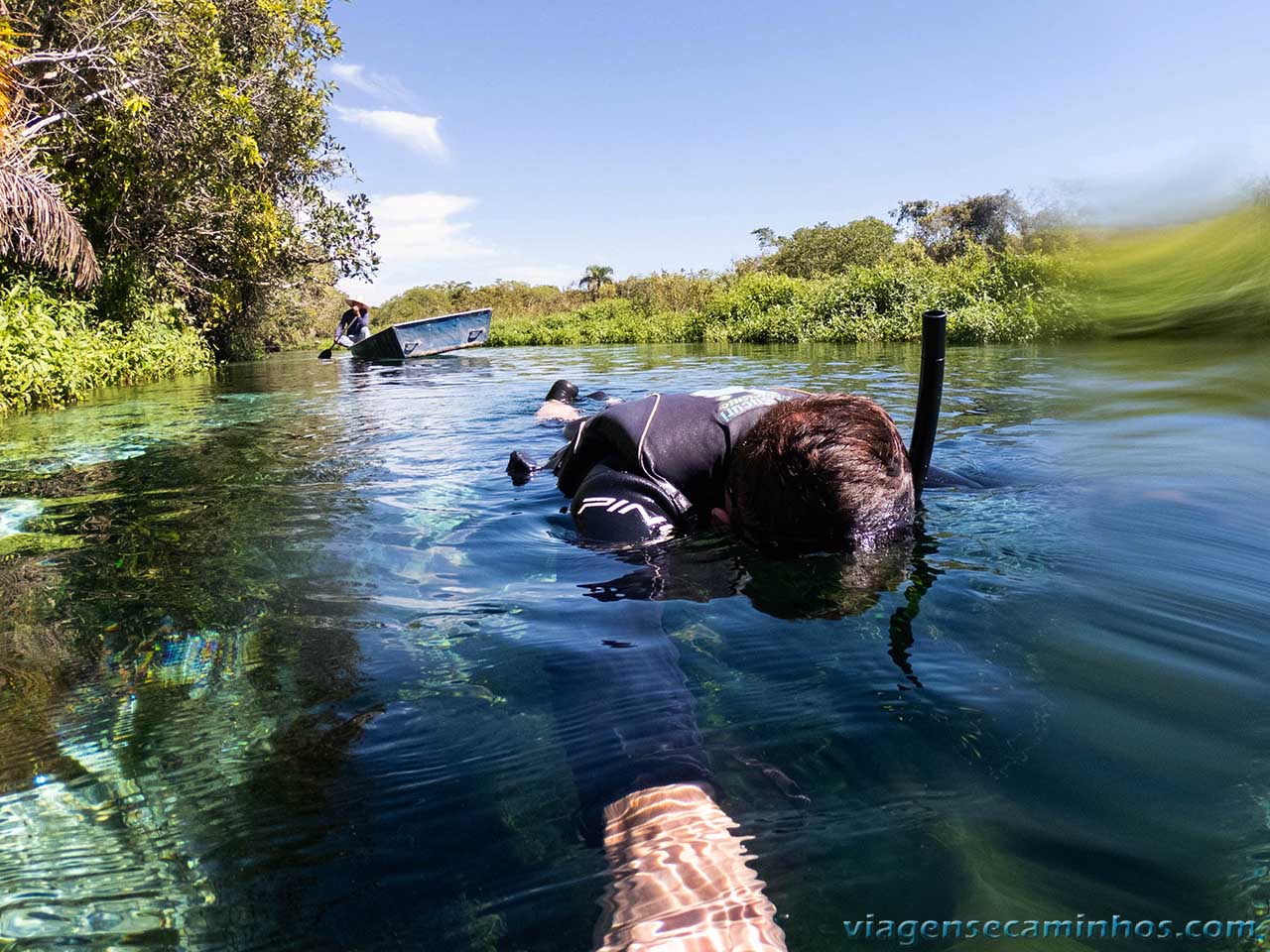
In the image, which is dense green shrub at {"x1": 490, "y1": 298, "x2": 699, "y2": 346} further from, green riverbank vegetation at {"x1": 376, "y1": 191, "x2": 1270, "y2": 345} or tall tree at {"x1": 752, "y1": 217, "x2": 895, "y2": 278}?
tall tree at {"x1": 752, "y1": 217, "x2": 895, "y2": 278}

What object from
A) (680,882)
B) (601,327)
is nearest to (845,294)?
(601,327)

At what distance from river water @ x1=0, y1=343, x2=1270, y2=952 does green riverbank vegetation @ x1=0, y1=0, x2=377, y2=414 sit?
7.30m

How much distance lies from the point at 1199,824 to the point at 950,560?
1.39 meters

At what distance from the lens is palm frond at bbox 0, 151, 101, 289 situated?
27.3 feet

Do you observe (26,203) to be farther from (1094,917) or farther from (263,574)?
(1094,917)

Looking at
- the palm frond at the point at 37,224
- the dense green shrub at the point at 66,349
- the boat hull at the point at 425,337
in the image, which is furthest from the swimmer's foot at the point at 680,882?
the boat hull at the point at 425,337

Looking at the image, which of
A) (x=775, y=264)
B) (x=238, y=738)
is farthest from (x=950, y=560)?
(x=775, y=264)

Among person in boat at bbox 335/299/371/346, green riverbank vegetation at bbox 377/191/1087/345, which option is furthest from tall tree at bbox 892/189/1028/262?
person in boat at bbox 335/299/371/346

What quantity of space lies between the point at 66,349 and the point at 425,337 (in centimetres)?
826

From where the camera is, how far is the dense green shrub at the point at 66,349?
8.52m

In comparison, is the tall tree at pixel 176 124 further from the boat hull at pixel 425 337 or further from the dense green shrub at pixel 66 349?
the boat hull at pixel 425 337

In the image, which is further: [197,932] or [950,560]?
[950,560]

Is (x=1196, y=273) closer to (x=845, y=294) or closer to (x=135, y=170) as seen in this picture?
(x=135, y=170)

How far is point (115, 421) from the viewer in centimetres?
730
